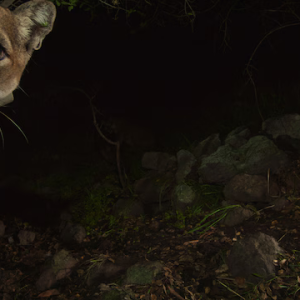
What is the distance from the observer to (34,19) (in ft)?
8.68

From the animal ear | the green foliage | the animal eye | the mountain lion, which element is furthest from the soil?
the animal ear

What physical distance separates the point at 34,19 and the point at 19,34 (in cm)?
19

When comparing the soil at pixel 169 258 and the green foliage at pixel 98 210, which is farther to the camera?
the green foliage at pixel 98 210

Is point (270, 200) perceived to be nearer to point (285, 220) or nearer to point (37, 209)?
point (285, 220)

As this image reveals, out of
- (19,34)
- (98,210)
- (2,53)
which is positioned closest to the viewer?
(2,53)

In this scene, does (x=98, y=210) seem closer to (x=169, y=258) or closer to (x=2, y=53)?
(x=169, y=258)

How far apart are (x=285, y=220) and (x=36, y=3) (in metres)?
3.47

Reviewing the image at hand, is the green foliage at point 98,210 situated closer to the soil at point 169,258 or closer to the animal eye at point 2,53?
the soil at point 169,258

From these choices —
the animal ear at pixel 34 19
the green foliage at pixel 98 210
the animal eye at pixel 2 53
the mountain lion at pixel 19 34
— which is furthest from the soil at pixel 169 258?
the animal ear at pixel 34 19

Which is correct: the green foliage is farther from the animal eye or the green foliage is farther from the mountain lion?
the animal eye

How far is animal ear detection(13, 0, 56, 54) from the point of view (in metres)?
2.55

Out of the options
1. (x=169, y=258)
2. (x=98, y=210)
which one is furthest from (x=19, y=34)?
(x=98, y=210)

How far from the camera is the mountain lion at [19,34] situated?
244 cm

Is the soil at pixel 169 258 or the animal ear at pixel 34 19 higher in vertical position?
the animal ear at pixel 34 19
